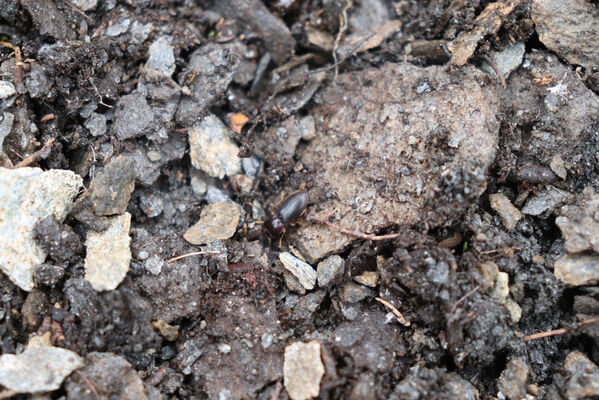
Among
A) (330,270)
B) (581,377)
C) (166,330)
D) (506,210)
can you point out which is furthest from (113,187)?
(581,377)

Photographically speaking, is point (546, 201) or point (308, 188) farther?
point (308, 188)

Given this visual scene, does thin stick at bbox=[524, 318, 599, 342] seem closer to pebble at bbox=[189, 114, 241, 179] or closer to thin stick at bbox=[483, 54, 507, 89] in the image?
thin stick at bbox=[483, 54, 507, 89]

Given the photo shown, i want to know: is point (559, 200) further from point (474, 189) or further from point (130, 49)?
point (130, 49)

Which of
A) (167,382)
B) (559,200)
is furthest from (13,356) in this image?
(559,200)

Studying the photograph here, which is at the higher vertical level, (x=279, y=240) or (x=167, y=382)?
(x=279, y=240)

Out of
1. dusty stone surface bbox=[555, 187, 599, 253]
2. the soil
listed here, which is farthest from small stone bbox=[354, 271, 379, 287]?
dusty stone surface bbox=[555, 187, 599, 253]

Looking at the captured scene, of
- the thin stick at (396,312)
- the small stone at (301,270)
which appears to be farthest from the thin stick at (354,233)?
the thin stick at (396,312)

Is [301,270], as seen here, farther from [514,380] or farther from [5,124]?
[5,124]
